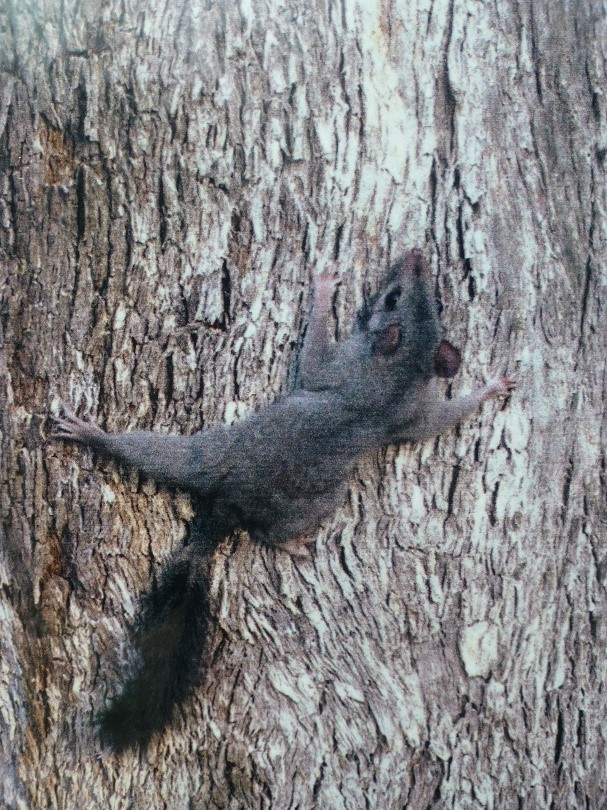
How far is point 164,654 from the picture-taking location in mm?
2887

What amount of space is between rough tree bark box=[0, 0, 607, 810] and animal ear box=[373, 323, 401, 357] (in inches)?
7.1

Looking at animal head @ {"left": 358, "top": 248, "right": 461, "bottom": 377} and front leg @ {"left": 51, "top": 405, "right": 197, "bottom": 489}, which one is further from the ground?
animal head @ {"left": 358, "top": 248, "right": 461, "bottom": 377}

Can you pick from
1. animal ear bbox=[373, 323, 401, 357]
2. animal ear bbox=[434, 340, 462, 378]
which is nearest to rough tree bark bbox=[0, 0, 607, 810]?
animal ear bbox=[434, 340, 462, 378]

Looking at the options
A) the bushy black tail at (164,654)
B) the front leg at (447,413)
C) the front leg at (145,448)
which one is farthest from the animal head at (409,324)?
the bushy black tail at (164,654)

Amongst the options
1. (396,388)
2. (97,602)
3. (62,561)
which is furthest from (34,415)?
(396,388)

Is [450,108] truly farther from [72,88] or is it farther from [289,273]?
[72,88]

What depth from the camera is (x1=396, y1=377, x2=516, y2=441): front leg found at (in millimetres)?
2826

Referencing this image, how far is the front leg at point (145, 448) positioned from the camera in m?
2.79

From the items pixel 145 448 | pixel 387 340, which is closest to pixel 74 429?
pixel 145 448

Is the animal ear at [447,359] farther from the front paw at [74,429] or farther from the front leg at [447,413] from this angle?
the front paw at [74,429]

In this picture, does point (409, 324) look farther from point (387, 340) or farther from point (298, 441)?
point (298, 441)

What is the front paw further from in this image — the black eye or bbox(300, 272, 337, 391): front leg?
the black eye

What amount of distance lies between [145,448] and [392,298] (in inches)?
41.8

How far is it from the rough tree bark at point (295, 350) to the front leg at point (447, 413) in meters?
0.06
